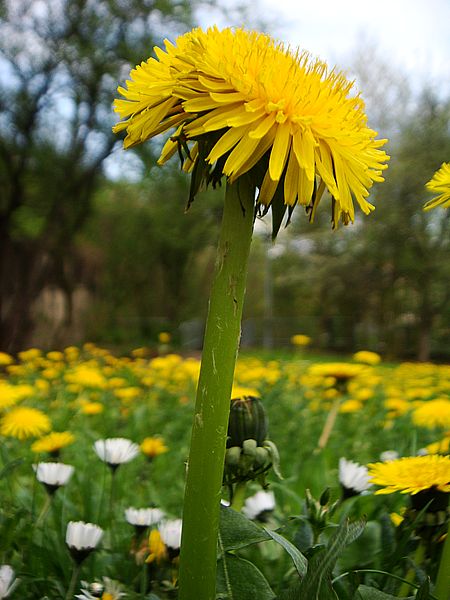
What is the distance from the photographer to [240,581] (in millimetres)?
773

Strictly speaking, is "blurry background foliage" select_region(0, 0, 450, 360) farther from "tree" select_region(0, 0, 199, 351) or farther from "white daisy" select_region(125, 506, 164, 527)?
"white daisy" select_region(125, 506, 164, 527)

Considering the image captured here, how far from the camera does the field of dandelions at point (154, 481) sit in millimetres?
1001

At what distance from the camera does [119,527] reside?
139cm

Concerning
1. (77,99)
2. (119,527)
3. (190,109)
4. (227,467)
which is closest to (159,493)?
(119,527)

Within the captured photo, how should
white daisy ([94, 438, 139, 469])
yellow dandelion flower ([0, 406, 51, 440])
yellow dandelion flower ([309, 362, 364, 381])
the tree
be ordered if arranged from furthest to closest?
the tree
yellow dandelion flower ([309, 362, 364, 381])
yellow dandelion flower ([0, 406, 51, 440])
white daisy ([94, 438, 139, 469])

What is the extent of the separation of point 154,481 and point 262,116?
1706mm

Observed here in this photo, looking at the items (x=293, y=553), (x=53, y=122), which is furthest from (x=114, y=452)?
(x=53, y=122)

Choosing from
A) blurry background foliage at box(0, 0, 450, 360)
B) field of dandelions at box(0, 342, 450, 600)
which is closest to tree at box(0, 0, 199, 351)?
blurry background foliage at box(0, 0, 450, 360)

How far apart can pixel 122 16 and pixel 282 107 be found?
10416mm

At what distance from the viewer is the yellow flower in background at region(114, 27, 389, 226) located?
1.99 feet

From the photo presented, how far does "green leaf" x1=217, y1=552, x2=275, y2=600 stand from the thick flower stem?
0.14 meters

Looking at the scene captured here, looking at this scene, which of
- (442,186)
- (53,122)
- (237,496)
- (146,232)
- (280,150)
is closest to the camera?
(280,150)

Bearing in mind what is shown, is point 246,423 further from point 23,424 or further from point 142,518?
point 23,424

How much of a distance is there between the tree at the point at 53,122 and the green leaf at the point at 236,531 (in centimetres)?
963
